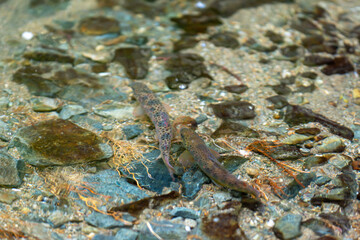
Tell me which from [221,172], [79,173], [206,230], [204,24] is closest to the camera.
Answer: [206,230]

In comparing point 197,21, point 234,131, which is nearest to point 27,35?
point 197,21

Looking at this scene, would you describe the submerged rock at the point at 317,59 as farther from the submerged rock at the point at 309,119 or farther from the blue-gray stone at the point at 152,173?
the blue-gray stone at the point at 152,173

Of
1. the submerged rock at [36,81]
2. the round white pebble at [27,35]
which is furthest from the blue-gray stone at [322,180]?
the round white pebble at [27,35]

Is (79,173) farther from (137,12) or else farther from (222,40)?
(137,12)

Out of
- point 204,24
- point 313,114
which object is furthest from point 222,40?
point 313,114

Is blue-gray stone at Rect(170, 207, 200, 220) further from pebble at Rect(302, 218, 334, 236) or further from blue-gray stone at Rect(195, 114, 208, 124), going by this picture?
blue-gray stone at Rect(195, 114, 208, 124)

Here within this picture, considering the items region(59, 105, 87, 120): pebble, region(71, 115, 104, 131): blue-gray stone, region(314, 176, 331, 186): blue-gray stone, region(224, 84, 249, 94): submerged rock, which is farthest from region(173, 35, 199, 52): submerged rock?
region(314, 176, 331, 186): blue-gray stone
